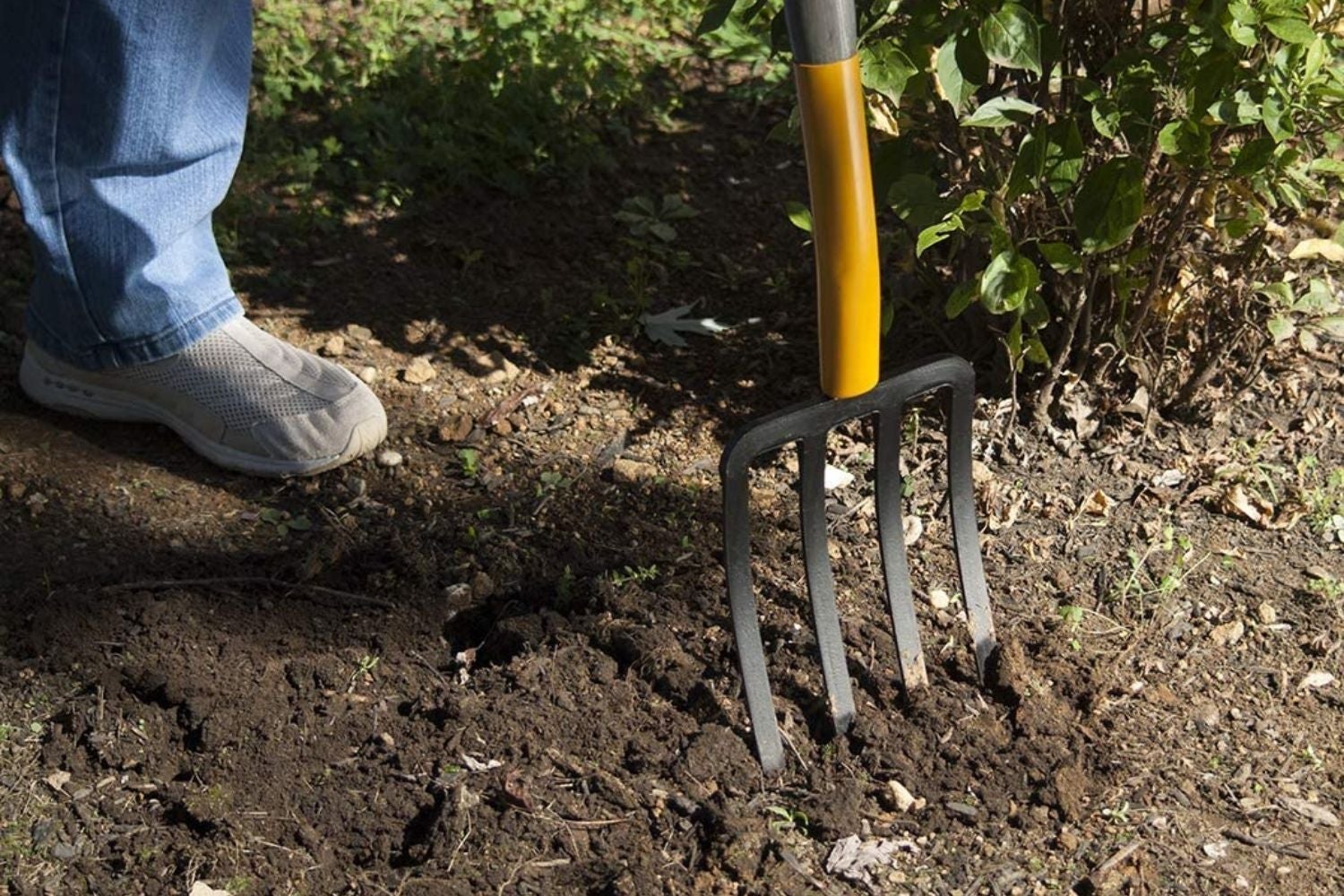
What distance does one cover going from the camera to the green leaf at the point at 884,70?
2328 millimetres

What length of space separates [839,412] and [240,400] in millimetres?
1257

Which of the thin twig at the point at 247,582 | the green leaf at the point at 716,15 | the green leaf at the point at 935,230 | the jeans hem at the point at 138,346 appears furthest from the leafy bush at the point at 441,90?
the green leaf at the point at 935,230

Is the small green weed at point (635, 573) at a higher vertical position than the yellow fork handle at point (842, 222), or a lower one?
lower

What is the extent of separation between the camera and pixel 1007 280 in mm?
2465

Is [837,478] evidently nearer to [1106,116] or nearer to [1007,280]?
[1007,280]

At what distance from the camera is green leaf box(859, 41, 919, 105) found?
233 cm

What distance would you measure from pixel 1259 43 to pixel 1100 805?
1168mm

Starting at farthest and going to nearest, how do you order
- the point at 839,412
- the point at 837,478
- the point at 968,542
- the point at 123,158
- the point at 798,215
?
the point at 837,478
the point at 798,215
the point at 123,158
the point at 968,542
the point at 839,412

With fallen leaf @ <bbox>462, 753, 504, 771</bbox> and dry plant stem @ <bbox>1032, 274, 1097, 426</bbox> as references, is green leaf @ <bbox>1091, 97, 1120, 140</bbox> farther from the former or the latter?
fallen leaf @ <bbox>462, 753, 504, 771</bbox>

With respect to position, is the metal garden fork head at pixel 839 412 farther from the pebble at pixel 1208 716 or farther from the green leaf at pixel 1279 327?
the green leaf at pixel 1279 327

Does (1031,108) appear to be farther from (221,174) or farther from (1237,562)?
(221,174)

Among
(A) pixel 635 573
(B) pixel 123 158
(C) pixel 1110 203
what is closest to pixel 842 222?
(C) pixel 1110 203

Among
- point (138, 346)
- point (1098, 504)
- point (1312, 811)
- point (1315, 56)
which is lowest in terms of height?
point (1312, 811)

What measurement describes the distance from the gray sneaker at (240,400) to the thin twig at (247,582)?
31cm
